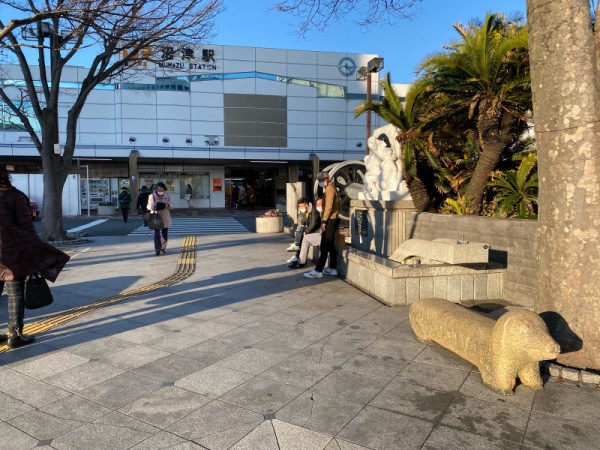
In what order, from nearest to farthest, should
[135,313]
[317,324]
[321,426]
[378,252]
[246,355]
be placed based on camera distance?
1. [321,426]
2. [246,355]
3. [317,324]
4. [135,313]
5. [378,252]

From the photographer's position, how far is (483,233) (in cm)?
682

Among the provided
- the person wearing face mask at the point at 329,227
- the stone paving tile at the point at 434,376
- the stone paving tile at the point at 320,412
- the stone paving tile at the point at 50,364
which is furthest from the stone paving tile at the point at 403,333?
the stone paving tile at the point at 50,364

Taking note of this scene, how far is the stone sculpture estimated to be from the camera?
10828 millimetres

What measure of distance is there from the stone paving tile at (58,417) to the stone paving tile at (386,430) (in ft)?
5.62

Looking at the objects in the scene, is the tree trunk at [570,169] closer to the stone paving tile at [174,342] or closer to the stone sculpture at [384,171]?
the stone paving tile at [174,342]

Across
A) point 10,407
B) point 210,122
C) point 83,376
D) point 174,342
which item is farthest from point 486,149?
point 210,122

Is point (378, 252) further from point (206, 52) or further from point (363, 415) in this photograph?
point (206, 52)

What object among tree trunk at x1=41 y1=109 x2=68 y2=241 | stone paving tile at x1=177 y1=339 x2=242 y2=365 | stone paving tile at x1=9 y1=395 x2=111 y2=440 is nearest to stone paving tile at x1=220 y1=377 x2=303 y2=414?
stone paving tile at x1=177 y1=339 x2=242 y2=365

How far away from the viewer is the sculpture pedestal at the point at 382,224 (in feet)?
30.1

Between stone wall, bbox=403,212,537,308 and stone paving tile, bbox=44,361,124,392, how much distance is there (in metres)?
4.62

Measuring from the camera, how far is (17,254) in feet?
14.2

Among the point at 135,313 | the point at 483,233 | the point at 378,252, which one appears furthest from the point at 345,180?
the point at 135,313

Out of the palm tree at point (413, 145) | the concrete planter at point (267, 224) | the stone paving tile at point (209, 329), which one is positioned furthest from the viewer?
the concrete planter at point (267, 224)

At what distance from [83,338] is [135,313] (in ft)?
3.13
